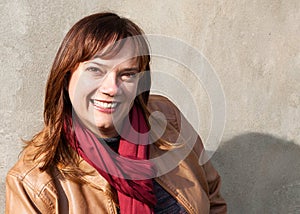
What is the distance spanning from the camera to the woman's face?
170 centimetres

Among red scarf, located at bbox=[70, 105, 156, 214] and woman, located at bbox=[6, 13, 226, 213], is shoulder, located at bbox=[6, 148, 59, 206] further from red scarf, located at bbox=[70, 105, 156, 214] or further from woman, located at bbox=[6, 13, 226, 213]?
red scarf, located at bbox=[70, 105, 156, 214]

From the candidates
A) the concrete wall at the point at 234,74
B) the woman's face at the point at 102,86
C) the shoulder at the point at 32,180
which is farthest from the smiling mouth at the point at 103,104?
the concrete wall at the point at 234,74

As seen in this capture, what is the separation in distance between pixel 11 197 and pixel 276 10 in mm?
1397

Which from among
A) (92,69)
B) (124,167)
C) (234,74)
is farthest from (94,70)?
(234,74)

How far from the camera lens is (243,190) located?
8.72ft

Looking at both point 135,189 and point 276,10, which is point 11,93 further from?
point 276,10

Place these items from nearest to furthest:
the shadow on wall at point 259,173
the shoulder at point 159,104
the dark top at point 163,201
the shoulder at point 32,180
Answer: the shoulder at point 32,180, the dark top at point 163,201, the shoulder at point 159,104, the shadow on wall at point 259,173

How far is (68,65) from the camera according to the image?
171cm

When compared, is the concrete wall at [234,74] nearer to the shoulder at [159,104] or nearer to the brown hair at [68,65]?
the shoulder at [159,104]

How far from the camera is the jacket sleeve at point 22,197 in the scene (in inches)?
66.4

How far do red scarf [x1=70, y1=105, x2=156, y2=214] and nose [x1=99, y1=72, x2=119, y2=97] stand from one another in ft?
0.46

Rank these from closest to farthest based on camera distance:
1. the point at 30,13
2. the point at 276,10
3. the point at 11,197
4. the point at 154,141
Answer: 1. the point at 11,197
2. the point at 154,141
3. the point at 30,13
4. the point at 276,10

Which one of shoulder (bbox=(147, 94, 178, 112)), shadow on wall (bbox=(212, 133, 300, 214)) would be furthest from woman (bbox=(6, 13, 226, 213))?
shadow on wall (bbox=(212, 133, 300, 214))

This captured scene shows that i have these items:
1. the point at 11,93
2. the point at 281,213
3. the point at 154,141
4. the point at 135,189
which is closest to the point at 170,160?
the point at 154,141
